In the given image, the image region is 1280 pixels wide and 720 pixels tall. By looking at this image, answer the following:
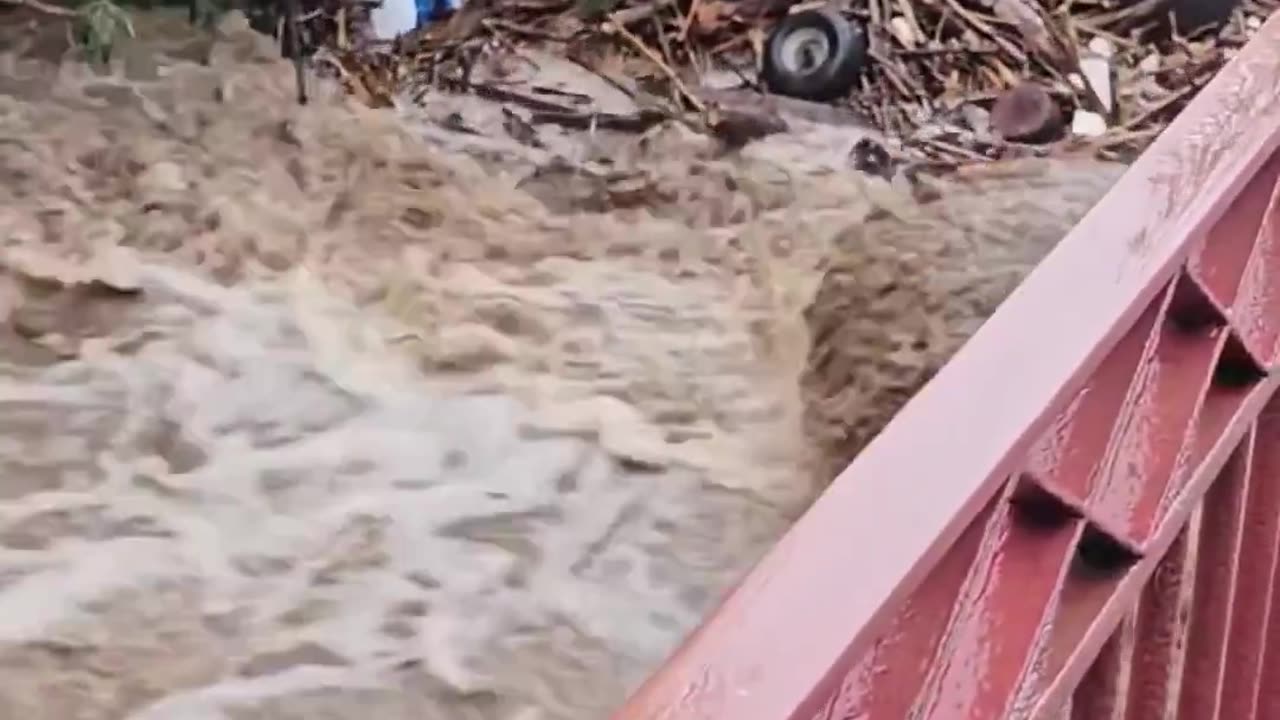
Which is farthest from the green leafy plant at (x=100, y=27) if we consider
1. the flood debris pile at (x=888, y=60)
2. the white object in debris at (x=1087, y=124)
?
the white object in debris at (x=1087, y=124)

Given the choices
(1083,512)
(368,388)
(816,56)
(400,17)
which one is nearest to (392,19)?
(400,17)

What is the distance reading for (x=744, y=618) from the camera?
20.2 inches

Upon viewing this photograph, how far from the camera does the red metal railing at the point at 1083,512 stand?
1.71ft

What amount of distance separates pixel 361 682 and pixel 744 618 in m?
0.59

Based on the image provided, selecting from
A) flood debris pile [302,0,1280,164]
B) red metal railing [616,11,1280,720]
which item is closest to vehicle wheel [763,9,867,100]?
flood debris pile [302,0,1280,164]

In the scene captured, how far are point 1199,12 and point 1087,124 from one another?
28 cm

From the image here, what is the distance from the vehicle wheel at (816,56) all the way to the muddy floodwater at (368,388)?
0.08 metres

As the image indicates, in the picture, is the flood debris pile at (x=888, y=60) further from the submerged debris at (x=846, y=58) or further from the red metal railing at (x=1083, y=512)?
the red metal railing at (x=1083, y=512)

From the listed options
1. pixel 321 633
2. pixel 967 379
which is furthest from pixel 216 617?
pixel 967 379

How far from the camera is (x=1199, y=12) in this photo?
6.16 feet

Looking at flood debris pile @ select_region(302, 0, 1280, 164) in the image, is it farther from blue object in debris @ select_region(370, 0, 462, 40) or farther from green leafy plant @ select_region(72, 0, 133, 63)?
green leafy plant @ select_region(72, 0, 133, 63)

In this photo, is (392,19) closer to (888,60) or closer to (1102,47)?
(888,60)

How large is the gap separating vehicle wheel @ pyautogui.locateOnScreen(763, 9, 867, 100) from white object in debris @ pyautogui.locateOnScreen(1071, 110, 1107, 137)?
0.24 meters

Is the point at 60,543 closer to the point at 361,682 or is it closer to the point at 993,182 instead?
the point at 361,682
